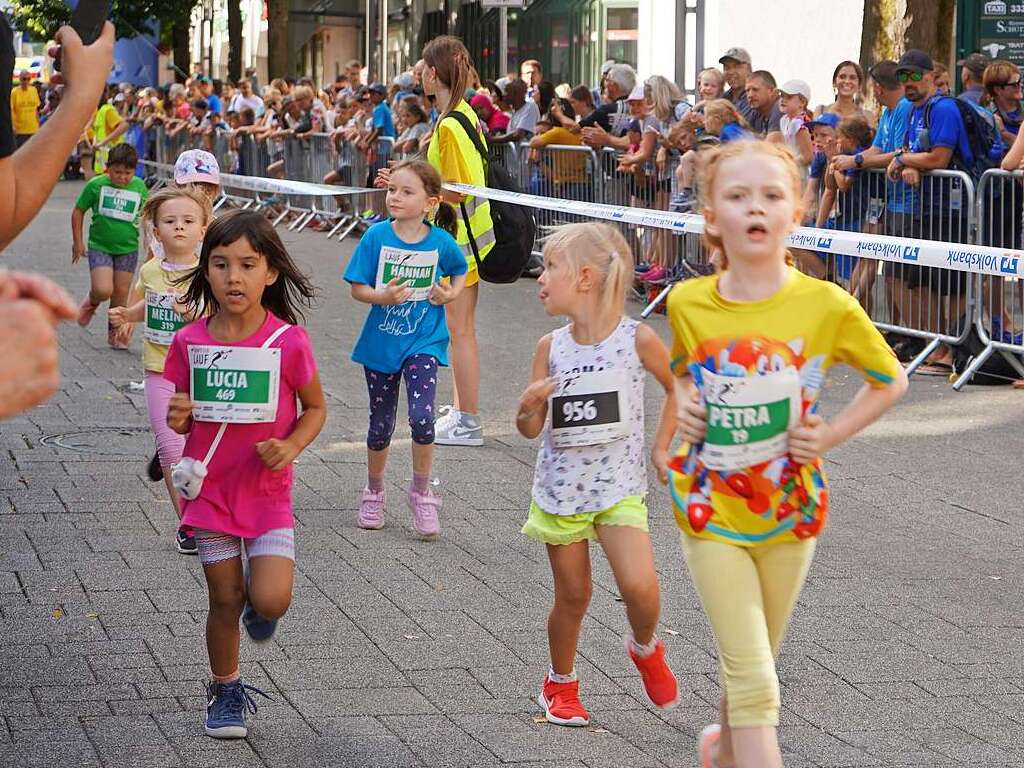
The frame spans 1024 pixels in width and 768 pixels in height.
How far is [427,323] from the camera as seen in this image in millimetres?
7402

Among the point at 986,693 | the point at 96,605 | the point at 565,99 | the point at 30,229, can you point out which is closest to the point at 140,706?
the point at 96,605

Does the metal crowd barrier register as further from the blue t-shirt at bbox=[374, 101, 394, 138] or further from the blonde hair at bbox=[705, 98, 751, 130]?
the blue t-shirt at bbox=[374, 101, 394, 138]

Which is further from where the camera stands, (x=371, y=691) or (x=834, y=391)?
(x=834, y=391)

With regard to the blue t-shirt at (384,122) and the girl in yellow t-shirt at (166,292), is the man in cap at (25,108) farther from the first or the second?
the girl in yellow t-shirt at (166,292)

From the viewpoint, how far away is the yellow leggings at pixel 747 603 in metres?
3.92

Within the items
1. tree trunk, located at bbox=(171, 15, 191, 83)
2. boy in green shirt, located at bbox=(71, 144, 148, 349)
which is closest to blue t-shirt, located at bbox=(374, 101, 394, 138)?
boy in green shirt, located at bbox=(71, 144, 148, 349)

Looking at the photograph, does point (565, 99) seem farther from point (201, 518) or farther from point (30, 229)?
point (201, 518)

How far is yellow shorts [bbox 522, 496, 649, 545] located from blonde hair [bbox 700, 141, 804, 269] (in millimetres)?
978

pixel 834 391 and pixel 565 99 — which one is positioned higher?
pixel 565 99

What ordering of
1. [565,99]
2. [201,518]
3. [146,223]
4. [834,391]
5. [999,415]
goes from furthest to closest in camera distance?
[565,99] → [834,391] → [999,415] → [146,223] → [201,518]

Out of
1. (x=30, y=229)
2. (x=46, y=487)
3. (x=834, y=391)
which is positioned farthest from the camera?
(x=30, y=229)

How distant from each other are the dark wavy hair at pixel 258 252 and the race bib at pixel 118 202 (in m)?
7.09

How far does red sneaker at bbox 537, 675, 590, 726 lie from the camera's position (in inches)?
194

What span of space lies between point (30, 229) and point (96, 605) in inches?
781
